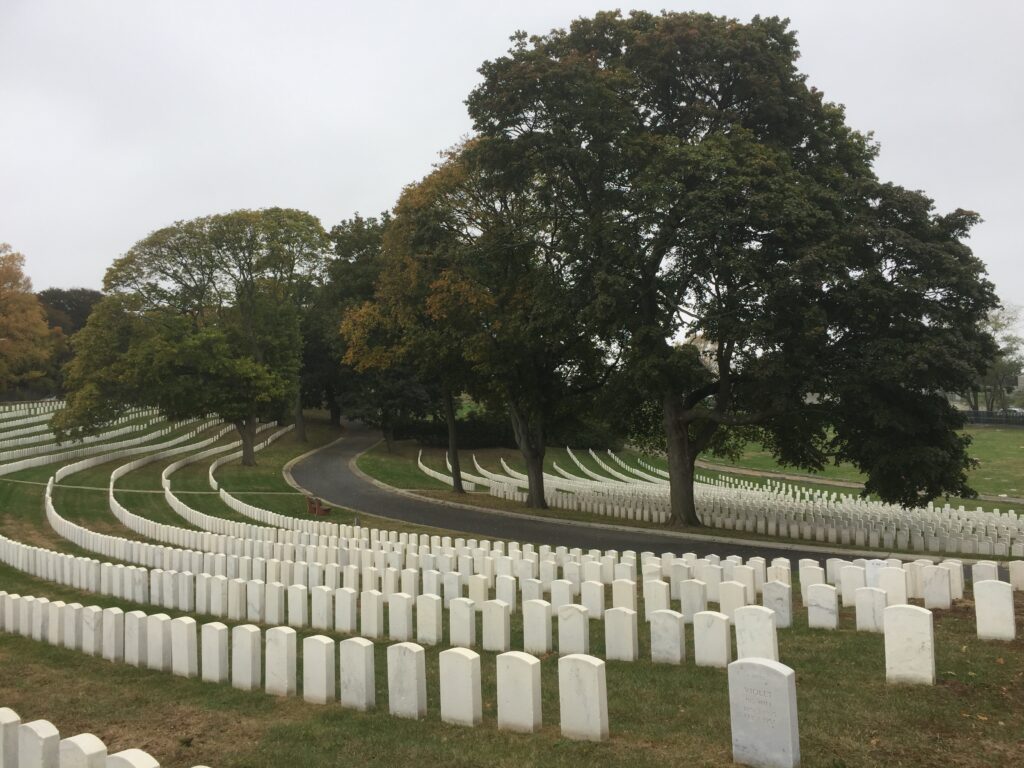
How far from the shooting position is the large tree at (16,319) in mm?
54781

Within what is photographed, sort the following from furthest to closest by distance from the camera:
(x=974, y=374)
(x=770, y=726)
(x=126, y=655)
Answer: (x=974, y=374) → (x=126, y=655) → (x=770, y=726)

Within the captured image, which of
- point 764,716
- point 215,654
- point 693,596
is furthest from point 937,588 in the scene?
point 215,654

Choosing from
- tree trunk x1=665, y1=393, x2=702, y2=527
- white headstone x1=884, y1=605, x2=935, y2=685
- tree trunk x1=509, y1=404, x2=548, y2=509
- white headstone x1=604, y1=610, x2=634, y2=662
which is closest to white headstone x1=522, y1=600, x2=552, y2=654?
white headstone x1=604, y1=610, x2=634, y2=662

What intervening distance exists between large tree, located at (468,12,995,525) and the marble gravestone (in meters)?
14.0

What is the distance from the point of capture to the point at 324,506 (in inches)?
1072

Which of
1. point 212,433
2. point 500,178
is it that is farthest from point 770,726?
point 212,433

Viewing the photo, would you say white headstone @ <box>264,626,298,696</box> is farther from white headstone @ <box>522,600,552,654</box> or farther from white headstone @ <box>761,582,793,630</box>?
white headstone @ <box>761,582,793,630</box>

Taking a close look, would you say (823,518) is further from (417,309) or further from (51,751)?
(51,751)

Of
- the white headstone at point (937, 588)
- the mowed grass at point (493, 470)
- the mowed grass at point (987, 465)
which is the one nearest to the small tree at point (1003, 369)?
the mowed grass at point (987, 465)

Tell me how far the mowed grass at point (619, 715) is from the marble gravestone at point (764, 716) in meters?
0.21

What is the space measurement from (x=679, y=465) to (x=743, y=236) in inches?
310

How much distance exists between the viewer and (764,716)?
504cm

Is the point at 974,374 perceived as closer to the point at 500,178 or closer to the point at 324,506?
the point at 500,178

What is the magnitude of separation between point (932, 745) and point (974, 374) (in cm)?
1537
